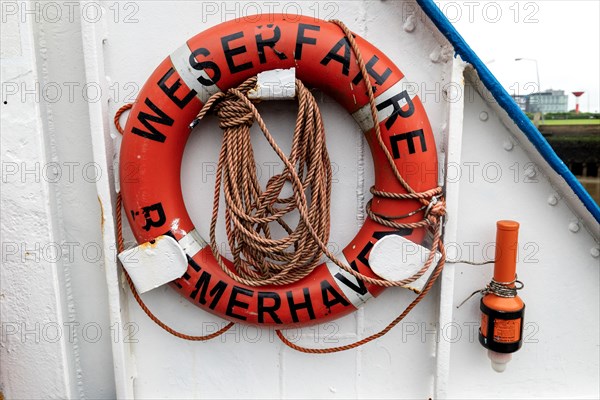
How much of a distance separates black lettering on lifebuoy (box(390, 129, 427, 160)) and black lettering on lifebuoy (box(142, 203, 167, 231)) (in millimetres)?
604

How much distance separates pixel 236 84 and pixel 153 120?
222 mm

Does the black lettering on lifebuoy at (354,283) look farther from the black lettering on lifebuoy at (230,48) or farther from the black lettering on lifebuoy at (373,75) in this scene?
the black lettering on lifebuoy at (230,48)

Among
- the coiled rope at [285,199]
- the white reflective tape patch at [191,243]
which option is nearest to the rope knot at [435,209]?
the coiled rope at [285,199]

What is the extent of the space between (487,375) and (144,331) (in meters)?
1.03

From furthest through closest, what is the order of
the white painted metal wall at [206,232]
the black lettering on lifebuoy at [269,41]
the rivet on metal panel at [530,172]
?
the rivet on metal panel at [530,172] → the white painted metal wall at [206,232] → the black lettering on lifebuoy at [269,41]

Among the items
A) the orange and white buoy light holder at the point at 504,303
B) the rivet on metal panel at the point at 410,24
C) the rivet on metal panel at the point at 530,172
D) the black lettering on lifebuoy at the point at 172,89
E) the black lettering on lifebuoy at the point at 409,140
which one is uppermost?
the rivet on metal panel at the point at 410,24

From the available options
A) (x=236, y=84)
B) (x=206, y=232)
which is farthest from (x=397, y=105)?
(x=206, y=232)

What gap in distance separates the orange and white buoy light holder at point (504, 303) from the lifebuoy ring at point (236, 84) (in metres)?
0.23

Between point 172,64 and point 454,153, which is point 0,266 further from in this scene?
point 454,153

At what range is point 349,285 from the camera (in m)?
1.25

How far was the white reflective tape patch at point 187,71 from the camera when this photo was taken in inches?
45.7

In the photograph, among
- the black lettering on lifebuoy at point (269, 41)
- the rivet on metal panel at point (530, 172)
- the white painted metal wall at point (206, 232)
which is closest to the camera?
the black lettering on lifebuoy at point (269, 41)

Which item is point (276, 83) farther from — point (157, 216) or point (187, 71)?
point (157, 216)

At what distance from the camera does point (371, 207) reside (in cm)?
128
